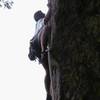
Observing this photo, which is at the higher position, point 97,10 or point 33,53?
point 97,10

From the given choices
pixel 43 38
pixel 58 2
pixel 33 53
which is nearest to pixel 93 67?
pixel 58 2

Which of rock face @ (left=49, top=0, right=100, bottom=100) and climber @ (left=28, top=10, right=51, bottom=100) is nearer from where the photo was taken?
rock face @ (left=49, top=0, right=100, bottom=100)

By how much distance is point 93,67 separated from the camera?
6.58 ft

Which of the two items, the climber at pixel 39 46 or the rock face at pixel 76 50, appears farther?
the climber at pixel 39 46

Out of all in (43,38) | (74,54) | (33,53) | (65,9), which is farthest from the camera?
(33,53)

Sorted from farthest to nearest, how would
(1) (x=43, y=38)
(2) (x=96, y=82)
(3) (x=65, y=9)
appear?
(1) (x=43, y=38) < (3) (x=65, y=9) < (2) (x=96, y=82)

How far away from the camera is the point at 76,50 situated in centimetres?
212

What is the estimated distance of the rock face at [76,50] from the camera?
79.3 inches

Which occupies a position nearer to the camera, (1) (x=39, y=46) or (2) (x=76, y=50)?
(2) (x=76, y=50)

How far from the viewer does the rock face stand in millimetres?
2014

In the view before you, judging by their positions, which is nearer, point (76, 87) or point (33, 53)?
point (76, 87)

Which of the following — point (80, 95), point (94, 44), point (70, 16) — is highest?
point (70, 16)

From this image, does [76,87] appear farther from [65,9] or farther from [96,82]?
[65,9]

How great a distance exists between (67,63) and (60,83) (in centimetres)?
14
